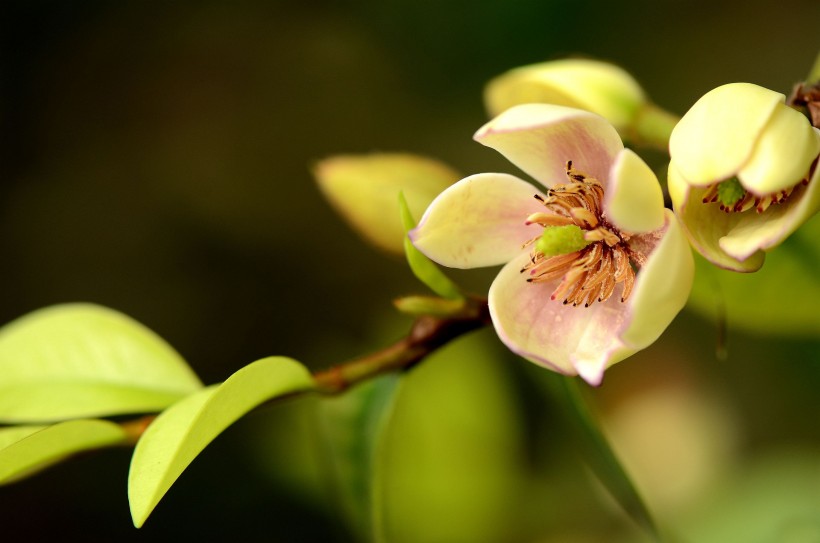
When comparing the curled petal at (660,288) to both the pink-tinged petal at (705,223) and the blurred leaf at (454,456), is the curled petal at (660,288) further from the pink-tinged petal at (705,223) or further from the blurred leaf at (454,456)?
the blurred leaf at (454,456)

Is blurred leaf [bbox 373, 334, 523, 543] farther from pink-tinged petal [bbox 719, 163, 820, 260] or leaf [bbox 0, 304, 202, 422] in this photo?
pink-tinged petal [bbox 719, 163, 820, 260]

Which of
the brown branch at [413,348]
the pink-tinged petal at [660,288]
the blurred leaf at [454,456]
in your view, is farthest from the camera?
the blurred leaf at [454,456]

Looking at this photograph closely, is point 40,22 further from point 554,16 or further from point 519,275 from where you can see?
point 519,275

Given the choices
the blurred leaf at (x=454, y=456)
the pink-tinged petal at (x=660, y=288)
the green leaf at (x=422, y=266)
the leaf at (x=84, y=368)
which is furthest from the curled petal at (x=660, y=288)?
the blurred leaf at (x=454, y=456)

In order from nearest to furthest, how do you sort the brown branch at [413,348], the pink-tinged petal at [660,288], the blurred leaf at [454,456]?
the pink-tinged petal at [660,288], the brown branch at [413,348], the blurred leaf at [454,456]

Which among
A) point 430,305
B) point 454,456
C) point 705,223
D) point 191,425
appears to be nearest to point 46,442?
point 191,425

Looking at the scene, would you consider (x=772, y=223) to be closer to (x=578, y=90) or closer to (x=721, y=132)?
(x=721, y=132)
